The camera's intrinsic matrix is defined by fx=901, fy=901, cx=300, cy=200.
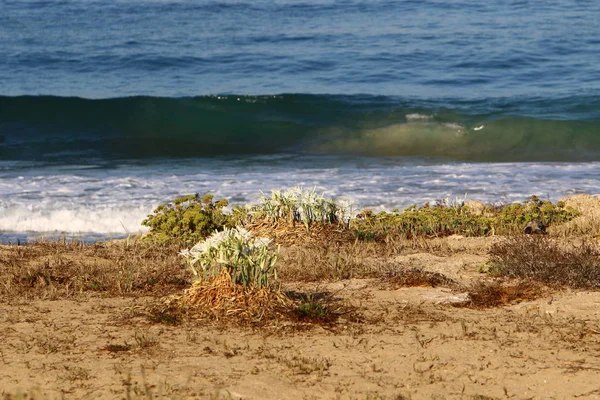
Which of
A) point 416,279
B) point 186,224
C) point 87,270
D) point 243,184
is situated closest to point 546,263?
point 416,279

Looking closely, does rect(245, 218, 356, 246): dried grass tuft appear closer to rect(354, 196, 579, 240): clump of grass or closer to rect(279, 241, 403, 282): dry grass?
rect(279, 241, 403, 282): dry grass

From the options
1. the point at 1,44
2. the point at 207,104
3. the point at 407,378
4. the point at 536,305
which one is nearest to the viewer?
the point at 407,378

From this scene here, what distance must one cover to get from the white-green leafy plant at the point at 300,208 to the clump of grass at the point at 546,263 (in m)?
1.81

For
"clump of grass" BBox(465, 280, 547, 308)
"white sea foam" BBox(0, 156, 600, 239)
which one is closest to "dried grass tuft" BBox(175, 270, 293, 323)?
"clump of grass" BBox(465, 280, 547, 308)

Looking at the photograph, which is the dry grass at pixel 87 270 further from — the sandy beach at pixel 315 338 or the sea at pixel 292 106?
the sea at pixel 292 106

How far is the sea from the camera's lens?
47.8 feet

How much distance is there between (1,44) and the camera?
2953 cm

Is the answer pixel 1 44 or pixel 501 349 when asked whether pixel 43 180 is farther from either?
pixel 1 44

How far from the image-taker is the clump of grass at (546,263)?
21.7 ft

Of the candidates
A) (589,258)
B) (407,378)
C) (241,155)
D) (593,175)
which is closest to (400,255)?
(589,258)

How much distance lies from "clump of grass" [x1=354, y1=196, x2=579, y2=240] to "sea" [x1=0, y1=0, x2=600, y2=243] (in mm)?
3146

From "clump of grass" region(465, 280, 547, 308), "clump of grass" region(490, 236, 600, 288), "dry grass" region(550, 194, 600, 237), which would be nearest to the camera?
"clump of grass" region(465, 280, 547, 308)

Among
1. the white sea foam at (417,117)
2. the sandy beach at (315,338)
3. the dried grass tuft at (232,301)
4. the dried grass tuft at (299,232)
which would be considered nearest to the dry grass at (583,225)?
the sandy beach at (315,338)

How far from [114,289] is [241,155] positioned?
488 inches
